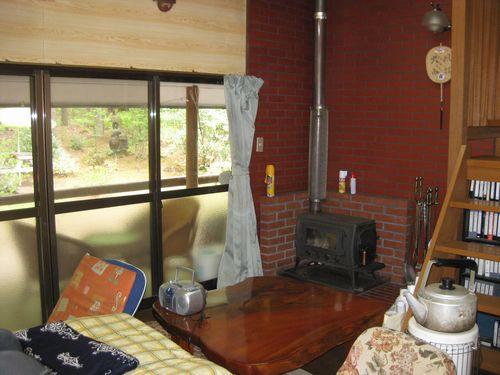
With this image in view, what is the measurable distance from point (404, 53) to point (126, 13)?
2516mm

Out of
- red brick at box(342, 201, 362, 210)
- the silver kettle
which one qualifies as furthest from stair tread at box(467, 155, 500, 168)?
red brick at box(342, 201, 362, 210)

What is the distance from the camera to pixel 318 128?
5.35 meters

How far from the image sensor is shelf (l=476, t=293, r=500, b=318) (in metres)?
3.12

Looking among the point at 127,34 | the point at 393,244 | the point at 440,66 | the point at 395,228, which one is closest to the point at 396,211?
the point at 395,228

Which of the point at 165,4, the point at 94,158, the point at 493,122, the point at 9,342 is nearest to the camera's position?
the point at 9,342

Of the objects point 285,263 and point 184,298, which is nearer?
point 184,298

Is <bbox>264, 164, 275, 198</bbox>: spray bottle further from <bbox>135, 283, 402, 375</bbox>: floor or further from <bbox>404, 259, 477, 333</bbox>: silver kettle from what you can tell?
<bbox>404, 259, 477, 333</bbox>: silver kettle

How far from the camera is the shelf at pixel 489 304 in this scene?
10.2 feet

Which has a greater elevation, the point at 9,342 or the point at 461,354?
the point at 9,342

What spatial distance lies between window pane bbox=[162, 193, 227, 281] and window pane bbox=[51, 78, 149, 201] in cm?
42

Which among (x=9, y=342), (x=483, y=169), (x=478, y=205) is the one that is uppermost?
(x=483, y=169)

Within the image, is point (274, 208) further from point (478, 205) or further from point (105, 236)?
point (478, 205)

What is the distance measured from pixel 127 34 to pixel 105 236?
5.04 feet

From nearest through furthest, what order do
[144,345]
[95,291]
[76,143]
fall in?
[144,345], [95,291], [76,143]
